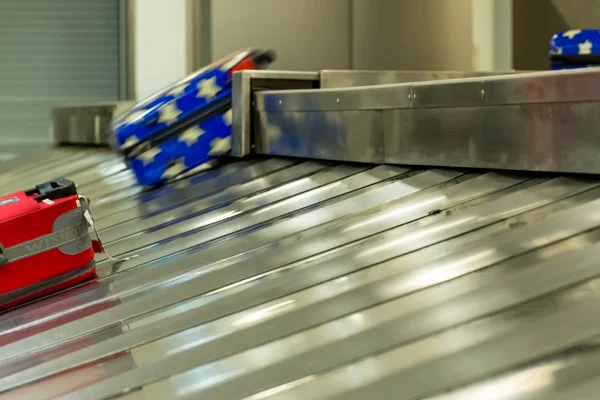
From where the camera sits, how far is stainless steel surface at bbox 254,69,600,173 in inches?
37.9

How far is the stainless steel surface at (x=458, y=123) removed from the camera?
37.9 inches

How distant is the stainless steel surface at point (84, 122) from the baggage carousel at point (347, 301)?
1.45 metres

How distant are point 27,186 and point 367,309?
1.60 metres

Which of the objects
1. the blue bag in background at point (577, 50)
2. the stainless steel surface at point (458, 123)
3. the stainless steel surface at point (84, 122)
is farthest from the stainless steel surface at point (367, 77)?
the stainless steel surface at point (84, 122)

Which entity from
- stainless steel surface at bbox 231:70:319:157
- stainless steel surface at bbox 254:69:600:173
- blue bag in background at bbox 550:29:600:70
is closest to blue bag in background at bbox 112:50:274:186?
stainless steel surface at bbox 231:70:319:157

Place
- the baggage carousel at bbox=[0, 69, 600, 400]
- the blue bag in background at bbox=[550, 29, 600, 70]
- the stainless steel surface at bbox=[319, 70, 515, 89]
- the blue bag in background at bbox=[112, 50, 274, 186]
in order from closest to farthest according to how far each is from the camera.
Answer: the baggage carousel at bbox=[0, 69, 600, 400] → the blue bag in background at bbox=[112, 50, 274, 186] → the stainless steel surface at bbox=[319, 70, 515, 89] → the blue bag in background at bbox=[550, 29, 600, 70]

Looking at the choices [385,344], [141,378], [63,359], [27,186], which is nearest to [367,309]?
[385,344]

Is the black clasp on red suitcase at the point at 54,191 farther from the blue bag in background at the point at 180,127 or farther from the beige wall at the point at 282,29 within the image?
the beige wall at the point at 282,29

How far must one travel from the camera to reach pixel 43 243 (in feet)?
3.59

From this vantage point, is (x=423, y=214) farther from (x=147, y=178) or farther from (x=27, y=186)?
(x=27, y=186)

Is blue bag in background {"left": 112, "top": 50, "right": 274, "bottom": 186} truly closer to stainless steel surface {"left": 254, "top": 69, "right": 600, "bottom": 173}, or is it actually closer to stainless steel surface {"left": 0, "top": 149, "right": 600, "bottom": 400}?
stainless steel surface {"left": 254, "top": 69, "right": 600, "bottom": 173}

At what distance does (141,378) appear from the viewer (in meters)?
0.75

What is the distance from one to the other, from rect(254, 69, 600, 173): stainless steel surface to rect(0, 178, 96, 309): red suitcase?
0.58 m

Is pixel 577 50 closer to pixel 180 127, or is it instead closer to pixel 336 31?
pixel 336 31
